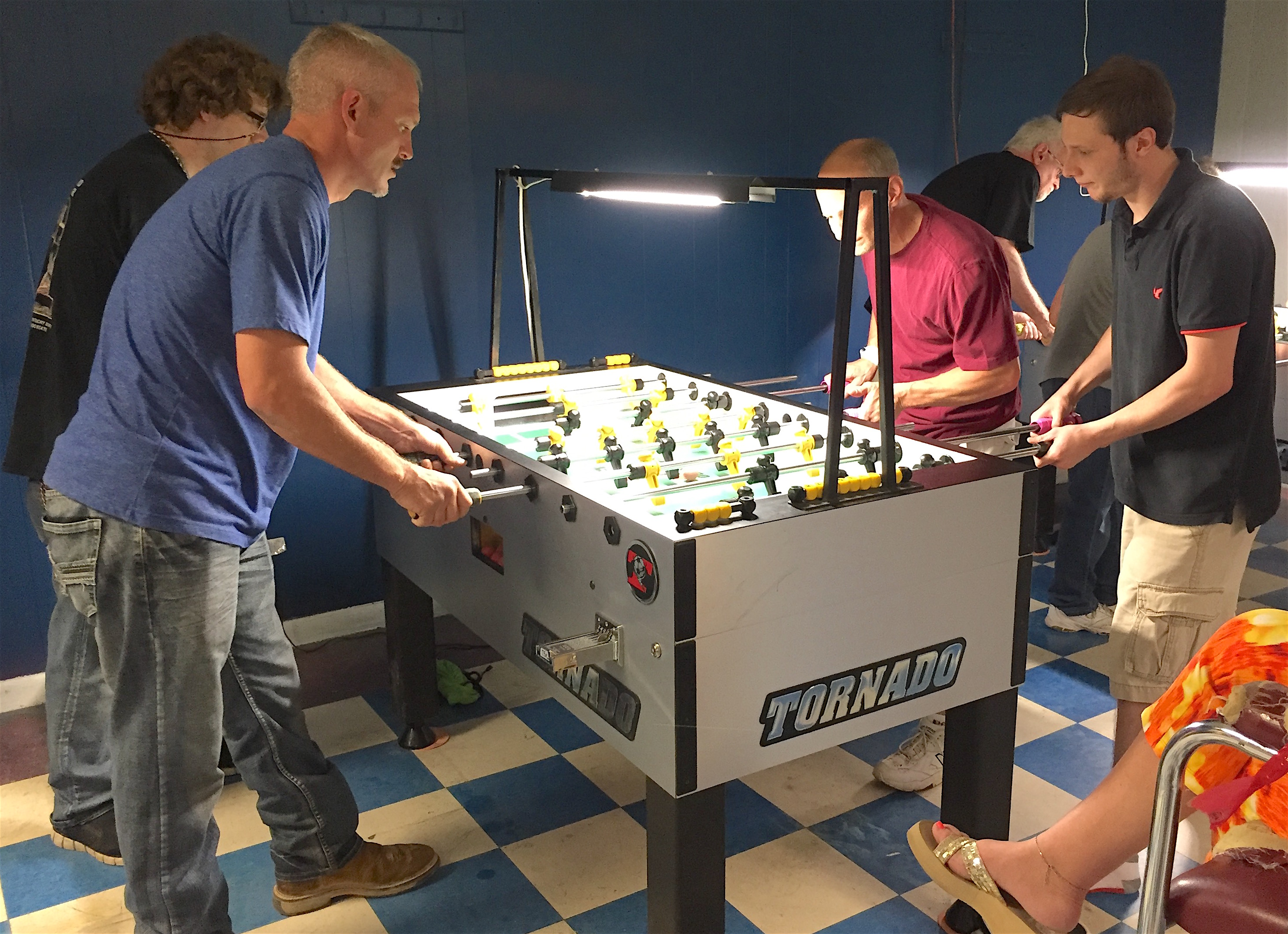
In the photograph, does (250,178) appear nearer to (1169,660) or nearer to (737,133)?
(1169,660)

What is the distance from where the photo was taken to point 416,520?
1.97 meters

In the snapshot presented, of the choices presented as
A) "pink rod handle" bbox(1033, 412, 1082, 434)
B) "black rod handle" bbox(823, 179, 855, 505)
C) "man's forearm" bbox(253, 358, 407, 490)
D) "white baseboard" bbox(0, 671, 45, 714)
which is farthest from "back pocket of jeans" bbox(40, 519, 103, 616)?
"pink rod handle" bbox(1033, 412, 1082, 434)

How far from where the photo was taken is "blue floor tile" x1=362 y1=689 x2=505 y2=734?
2.98 m

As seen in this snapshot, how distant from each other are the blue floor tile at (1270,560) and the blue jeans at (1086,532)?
2.49ft

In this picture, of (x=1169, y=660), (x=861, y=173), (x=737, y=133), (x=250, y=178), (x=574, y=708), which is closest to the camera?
(x=250, y=178)

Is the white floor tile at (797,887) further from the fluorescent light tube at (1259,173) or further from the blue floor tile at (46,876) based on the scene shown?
the fluorescent light tube at (1259,173)

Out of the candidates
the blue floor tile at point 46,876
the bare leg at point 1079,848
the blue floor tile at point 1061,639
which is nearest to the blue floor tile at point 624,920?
the bare leg at point 1079,848

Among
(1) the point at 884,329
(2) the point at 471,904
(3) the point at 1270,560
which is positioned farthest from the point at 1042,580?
(2) the point at 471,904

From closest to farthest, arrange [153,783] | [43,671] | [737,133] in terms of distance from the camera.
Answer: [153,783] < [43,671] < [737,133]

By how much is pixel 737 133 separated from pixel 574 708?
2.71 metres

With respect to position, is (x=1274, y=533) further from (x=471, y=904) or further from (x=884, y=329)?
(x=471, y=904)

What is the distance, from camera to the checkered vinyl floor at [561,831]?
216cm

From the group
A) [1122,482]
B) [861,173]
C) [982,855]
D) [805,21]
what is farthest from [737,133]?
[982,855]

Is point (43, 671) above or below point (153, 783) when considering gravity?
below
